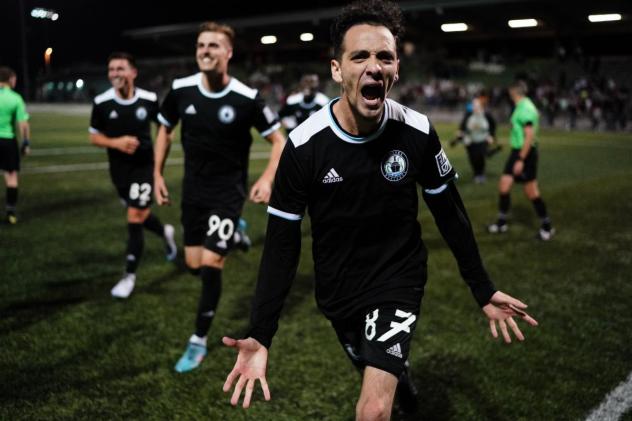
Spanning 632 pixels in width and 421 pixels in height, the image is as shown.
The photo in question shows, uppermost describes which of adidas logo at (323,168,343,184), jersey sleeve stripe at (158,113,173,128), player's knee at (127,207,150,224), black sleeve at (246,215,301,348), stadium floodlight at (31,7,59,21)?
stadium floodlight at (31,7,59,21)

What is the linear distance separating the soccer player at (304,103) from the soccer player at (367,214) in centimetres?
754

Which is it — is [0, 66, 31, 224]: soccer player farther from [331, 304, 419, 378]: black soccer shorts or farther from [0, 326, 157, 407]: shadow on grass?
[331, 304, 419, 378]: black soccer shorts

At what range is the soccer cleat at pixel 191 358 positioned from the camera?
13.4ft

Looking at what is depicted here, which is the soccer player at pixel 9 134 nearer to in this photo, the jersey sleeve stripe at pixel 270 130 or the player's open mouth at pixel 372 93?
the jersey sleeve stripe at pixel 270 130

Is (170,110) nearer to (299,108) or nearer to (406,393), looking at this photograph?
(406,393)

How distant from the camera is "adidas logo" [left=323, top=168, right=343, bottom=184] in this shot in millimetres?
2543

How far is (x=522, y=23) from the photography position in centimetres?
4012

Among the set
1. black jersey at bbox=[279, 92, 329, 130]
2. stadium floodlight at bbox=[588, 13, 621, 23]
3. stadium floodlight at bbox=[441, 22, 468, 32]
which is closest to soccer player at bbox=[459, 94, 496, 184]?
black jersey at bbox=[279, 92, 329, 130]

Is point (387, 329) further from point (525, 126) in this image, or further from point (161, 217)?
point (161, 217)

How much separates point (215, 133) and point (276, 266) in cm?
215

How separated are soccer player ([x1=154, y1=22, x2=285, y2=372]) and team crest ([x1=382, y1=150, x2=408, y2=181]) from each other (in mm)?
1756

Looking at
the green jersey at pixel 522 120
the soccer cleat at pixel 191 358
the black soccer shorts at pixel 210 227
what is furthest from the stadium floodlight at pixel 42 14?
the green jersey at pixel 522 120

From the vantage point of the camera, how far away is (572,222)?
9406 millimetres

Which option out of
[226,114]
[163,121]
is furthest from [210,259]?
[163,121]
